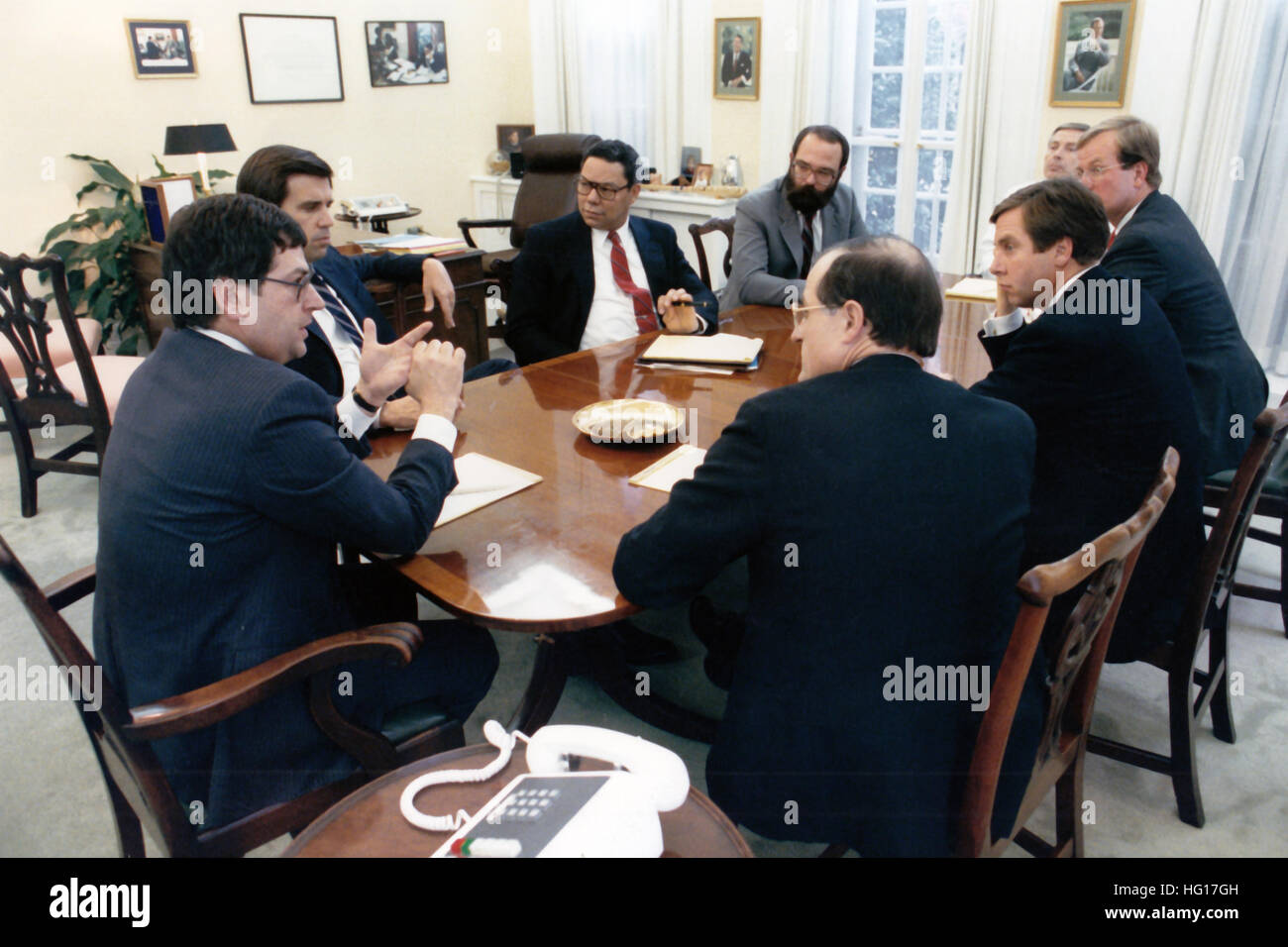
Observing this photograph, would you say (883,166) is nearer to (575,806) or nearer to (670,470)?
(670,470)

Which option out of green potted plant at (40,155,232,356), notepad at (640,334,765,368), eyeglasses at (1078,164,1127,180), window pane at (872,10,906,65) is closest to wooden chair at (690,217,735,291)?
notepad at (640,334,765,368)

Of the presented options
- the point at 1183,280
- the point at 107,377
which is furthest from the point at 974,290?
the point at 107,377

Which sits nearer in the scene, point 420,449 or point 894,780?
point 894,780

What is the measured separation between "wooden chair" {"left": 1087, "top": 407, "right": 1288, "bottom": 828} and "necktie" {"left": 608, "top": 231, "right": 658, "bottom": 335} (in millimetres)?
1825

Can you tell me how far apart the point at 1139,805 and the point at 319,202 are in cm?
242

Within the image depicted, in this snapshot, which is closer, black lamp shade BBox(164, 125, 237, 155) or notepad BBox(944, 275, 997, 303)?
notepad BBox(944, 275, 997, 303)

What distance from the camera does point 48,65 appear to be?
4.55 m

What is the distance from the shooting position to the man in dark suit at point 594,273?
2922 mm

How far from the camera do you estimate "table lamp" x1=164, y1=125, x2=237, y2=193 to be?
453cm

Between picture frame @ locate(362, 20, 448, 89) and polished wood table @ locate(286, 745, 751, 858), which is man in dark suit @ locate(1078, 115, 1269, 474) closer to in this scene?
polished wood table @ locate(286, 745, 751, 858)

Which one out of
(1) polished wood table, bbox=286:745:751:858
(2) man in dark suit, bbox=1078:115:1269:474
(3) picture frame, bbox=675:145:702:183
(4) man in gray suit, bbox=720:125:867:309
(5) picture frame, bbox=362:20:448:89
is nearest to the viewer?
(1) polished wood table, bbox=286:745:751:858
